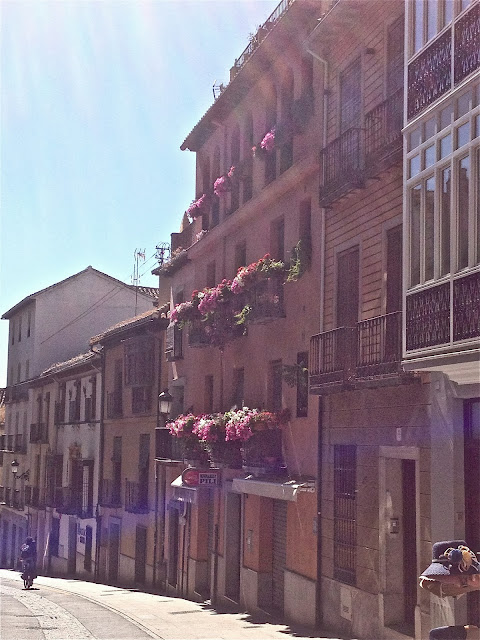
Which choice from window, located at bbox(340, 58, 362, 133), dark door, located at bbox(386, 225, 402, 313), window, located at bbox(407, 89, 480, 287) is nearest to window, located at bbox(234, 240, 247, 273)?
window, located at bbox(340, 58, 362, 133)

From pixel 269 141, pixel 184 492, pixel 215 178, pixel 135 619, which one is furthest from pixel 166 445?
pixel 269 141

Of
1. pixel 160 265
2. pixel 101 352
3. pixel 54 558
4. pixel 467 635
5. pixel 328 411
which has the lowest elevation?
pixel 54 558

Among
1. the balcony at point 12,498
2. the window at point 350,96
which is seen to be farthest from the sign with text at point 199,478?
the balcony at point 12,498

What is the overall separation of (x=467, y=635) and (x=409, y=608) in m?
Answer: 7.96

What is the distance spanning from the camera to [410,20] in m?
14.0

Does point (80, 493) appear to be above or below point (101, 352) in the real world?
below

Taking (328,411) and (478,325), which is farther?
(328,411)

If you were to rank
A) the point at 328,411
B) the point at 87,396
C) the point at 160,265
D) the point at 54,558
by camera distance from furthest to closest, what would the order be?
the point at 54,558 → the point at 87,396 → the point at 160,265 → the point at 328,411

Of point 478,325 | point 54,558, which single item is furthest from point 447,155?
point 54,558

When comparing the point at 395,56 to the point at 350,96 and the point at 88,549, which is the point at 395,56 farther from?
the point at 88,549

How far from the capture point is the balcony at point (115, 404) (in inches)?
1423

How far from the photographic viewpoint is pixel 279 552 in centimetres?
2084

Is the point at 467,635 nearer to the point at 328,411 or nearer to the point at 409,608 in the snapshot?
the point at 409,608

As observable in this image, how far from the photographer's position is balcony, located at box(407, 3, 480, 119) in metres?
12.0
